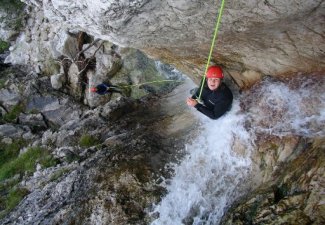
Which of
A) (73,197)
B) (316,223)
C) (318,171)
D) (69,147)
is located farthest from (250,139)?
(69,147)

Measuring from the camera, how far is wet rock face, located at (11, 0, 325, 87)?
5.50 metres

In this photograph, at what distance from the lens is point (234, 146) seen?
789cm

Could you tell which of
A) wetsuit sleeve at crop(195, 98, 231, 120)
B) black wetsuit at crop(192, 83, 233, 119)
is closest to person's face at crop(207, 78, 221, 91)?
black wetsuit at crop(192, 83, 233, 119)

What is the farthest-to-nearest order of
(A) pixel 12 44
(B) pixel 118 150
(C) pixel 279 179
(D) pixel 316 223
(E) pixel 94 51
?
1. (A) pixel 12 44
2. (E) pixel 94 51
3. (B) pixel 118 150
4. (C) pixel 279 179
5. (D) pixel 316 223

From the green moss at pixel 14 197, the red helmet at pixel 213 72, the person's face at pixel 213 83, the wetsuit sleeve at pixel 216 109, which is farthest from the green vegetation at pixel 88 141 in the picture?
the red helmet at pixel 213 72

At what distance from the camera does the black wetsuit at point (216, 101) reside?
26.2 feet

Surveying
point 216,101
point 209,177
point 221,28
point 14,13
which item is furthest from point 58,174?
point 14,13

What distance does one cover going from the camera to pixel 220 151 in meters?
8.12

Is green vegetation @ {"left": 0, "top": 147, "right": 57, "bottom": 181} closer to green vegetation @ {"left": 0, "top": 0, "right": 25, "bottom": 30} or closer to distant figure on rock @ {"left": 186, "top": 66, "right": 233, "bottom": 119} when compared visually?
distant figure on rock @ {"left": 186, "top": 66, "right": 233, "bottom": 119}

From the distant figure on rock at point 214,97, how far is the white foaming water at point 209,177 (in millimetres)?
385

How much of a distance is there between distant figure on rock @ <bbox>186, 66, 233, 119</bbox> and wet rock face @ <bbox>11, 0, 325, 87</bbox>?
1.38ft

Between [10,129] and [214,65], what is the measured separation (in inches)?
311

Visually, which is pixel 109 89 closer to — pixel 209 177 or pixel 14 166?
pixel 14 166

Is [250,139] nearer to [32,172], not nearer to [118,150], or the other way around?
[118,150]
